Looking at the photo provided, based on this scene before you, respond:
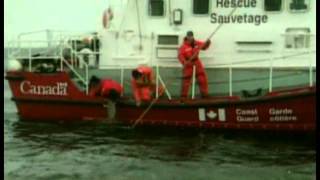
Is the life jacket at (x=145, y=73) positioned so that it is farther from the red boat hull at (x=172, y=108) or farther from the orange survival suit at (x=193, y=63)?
the orange survival suit at (x=193, y=63)

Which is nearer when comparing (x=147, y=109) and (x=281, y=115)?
(x=281, y=115)

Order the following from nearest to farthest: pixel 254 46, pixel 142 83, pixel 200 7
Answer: pixel 142 83 < pixel 254 46 < pixel 200 7

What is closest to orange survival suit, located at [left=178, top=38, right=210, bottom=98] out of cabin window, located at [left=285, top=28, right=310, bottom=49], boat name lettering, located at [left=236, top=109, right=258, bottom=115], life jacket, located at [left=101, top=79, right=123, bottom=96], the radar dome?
boat name lettering, located at [left=236, top=109, right=258, bottom=115]

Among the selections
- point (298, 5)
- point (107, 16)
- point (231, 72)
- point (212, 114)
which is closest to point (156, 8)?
point (107, 16)

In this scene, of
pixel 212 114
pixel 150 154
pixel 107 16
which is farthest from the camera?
pixel 107 16

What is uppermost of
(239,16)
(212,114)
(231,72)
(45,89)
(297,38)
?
(239,16)

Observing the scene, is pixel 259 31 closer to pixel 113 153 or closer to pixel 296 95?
pixel 296 95

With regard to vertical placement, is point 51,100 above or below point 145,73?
below

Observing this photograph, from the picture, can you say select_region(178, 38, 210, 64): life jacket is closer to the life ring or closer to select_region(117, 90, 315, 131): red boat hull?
select_region(117, 90, 315, 131): red boat hull

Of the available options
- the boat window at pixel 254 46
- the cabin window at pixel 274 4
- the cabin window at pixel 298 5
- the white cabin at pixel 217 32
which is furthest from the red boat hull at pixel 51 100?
the cabin window at pixel 298 5

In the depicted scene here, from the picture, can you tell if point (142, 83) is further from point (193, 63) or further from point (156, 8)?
point (156, 8)

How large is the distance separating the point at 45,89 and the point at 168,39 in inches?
105

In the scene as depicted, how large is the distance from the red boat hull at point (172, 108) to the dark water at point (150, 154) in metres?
0.25

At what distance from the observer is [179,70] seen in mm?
12836
